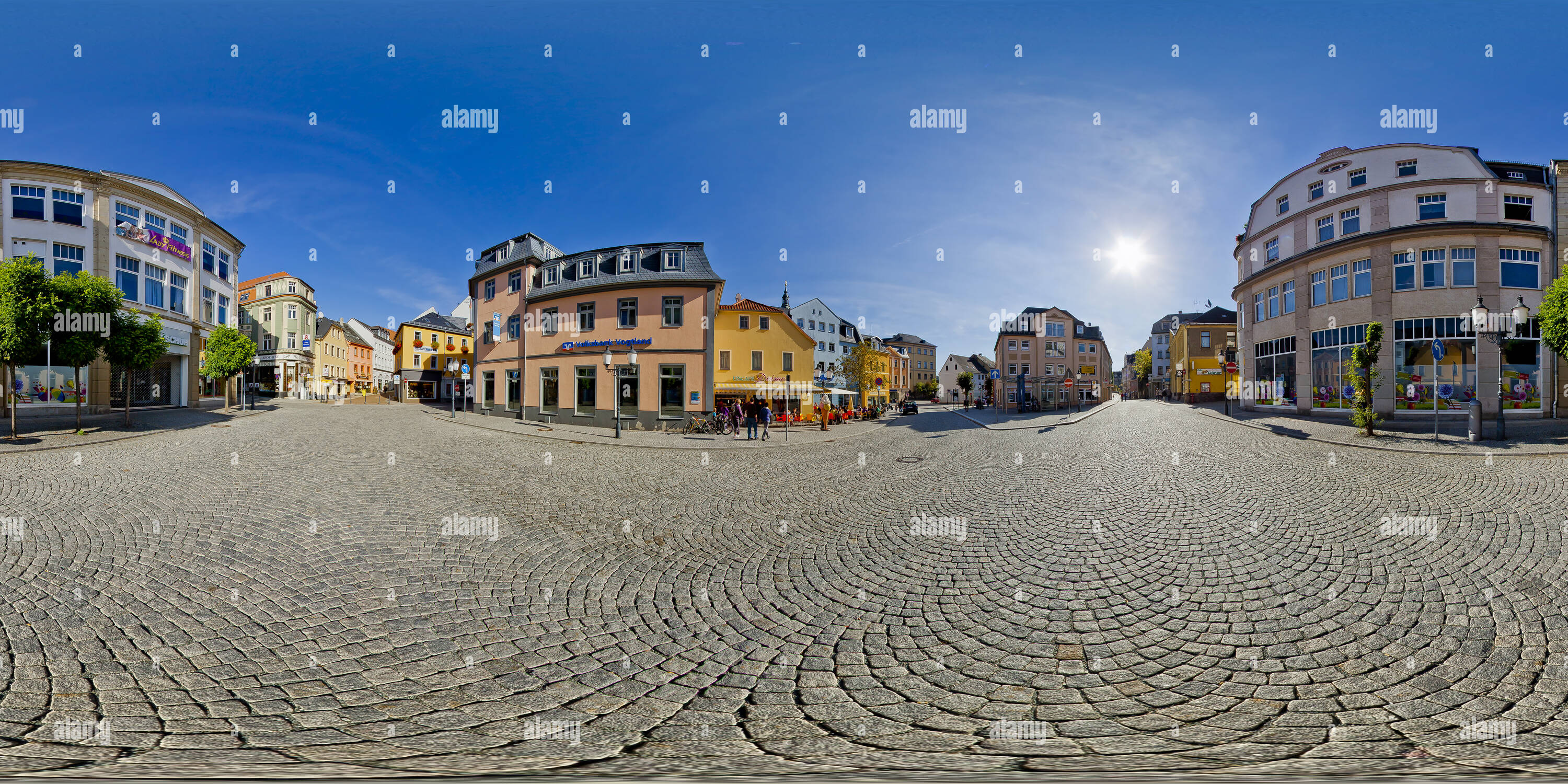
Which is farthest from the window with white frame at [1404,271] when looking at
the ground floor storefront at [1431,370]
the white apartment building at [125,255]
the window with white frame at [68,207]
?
the window with white frame at [68,207]

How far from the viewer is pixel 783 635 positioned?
150 inches

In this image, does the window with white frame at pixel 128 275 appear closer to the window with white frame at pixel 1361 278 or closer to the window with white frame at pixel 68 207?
the window with white frame at pixel 68 207

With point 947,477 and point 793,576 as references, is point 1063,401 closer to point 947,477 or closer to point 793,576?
point 947,477

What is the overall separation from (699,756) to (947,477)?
879cm

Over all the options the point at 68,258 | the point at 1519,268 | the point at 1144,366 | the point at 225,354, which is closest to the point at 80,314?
the point at 68,258

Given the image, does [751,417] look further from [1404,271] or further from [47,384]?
[47,384]

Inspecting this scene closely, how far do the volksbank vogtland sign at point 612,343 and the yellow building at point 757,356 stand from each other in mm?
3382

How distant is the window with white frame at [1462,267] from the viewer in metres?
22.6

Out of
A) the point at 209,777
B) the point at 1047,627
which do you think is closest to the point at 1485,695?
the point at 1047,627

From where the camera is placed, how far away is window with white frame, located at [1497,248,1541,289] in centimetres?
2261

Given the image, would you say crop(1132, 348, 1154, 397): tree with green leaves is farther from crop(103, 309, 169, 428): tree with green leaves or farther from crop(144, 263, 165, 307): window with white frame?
crop(144, 263, 165, 307): window with white frame

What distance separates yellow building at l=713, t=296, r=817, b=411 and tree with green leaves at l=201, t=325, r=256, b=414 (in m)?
29.2

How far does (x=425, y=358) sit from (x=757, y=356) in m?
48.5

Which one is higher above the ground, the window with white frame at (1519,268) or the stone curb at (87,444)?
the window with white frame at (1519,268)
